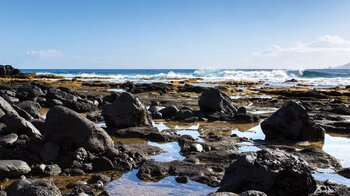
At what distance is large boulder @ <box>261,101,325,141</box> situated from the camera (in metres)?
15.1

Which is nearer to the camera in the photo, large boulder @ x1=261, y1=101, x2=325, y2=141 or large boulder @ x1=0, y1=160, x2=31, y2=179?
large boulder @ x1=0, y1=160, x2=31, y2=179

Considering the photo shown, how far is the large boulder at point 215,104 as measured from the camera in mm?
21938

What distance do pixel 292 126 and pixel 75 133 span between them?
8019 mm

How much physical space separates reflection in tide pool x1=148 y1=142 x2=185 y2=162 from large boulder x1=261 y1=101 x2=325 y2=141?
3.88 m

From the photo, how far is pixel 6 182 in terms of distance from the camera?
28.6 feet

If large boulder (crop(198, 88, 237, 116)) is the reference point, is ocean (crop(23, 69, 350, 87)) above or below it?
below

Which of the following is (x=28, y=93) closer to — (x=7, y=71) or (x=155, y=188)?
(x=155, y=188)

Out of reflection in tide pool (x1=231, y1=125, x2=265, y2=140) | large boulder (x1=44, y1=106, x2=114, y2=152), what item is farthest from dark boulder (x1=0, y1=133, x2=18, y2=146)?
reflection in tide pool (x1=231, y1=125, x2=265, y2=140)

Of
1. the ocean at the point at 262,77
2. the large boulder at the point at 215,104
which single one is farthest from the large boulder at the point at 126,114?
the ocean at the point at 262,77

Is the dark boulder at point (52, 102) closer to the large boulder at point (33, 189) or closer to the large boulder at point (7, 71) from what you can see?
the large boulder at point (33, 189)

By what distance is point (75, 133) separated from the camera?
11.0 metres

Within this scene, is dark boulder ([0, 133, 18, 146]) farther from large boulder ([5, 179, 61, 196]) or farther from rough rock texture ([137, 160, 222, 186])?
large boulder ([5, 179, 61, 196])

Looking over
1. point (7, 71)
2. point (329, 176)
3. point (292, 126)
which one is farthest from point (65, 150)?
point (7, 71)

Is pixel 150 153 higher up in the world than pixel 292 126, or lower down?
lower down
